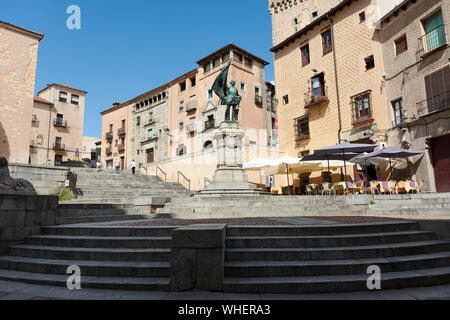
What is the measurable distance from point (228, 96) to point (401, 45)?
1158 centimetres

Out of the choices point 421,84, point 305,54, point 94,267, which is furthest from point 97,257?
point 305,54

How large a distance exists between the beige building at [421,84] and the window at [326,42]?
4.17 meters

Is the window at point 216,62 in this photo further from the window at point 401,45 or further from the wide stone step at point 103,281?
the wide stone step at point 103,281

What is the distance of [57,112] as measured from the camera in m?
36.2

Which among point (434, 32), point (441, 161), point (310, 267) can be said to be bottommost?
point (310, 267)

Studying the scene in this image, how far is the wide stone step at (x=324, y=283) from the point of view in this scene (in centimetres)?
372

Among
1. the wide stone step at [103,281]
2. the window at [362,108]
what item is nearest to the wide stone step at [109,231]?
the wide stone step at [103,281]

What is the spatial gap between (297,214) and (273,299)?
592cm

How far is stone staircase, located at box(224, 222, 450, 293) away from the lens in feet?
12.3

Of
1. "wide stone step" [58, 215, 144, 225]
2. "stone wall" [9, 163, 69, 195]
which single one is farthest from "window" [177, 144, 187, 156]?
"wide stone step" [58, 215, 144, 225]

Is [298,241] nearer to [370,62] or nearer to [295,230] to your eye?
[295,230]

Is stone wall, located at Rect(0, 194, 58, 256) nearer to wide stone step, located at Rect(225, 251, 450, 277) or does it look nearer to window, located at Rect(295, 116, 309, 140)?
wide stone step, located at Rect(225, 251, 450, 277)

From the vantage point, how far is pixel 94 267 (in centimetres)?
427
